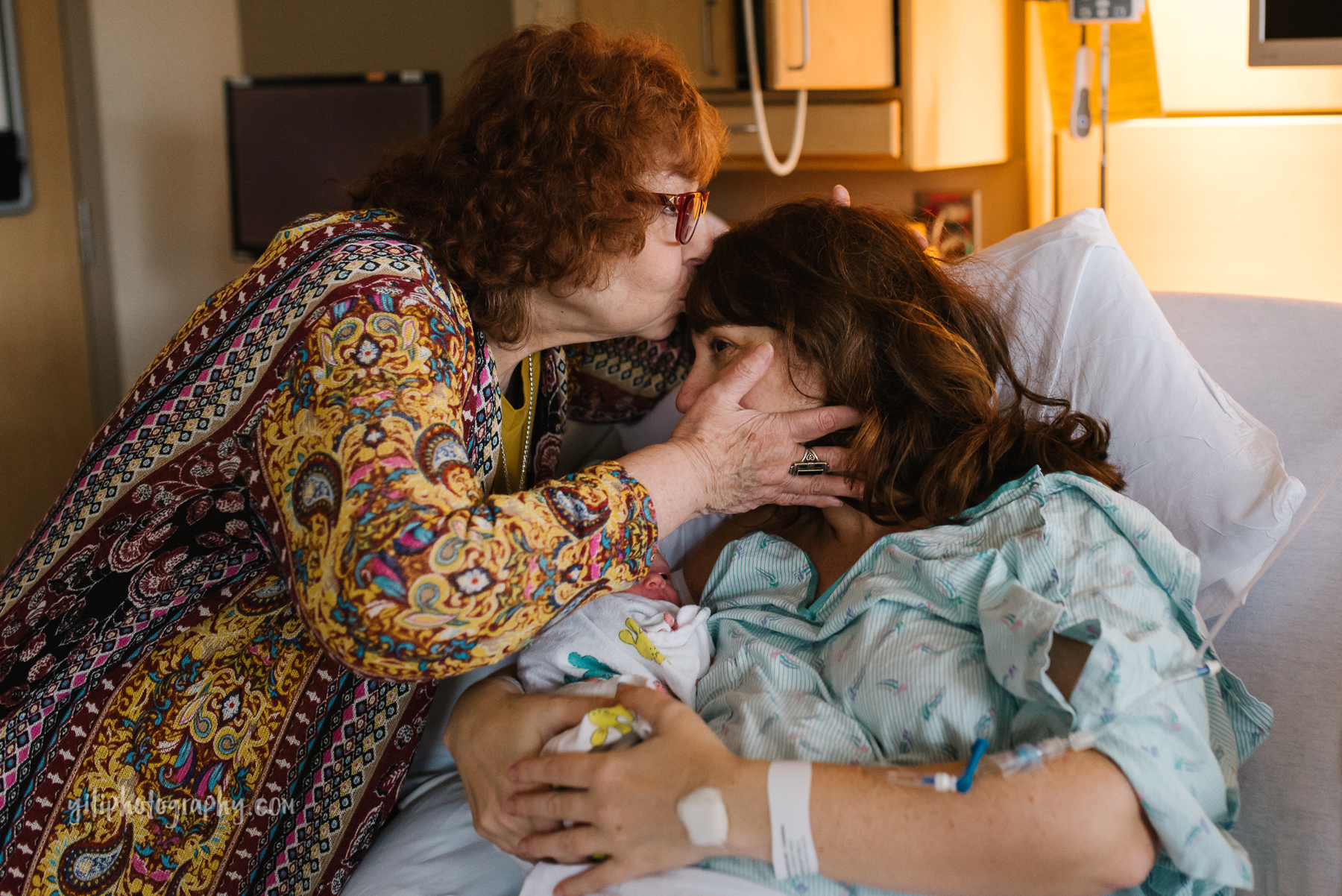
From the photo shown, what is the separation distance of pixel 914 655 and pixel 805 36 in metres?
1.31

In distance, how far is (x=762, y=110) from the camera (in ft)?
6.98

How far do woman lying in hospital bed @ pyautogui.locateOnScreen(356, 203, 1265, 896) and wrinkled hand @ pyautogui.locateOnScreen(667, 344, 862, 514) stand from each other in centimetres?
2

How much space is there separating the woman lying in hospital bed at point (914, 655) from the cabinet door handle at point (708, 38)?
36.1 inches

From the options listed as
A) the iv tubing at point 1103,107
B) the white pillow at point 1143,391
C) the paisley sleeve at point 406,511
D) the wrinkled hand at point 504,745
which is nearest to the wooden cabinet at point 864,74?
the iv tubing at point 1103,107

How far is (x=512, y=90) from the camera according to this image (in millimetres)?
1313

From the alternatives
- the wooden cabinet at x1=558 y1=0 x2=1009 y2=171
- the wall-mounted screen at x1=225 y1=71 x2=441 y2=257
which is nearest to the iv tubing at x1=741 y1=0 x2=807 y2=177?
the wooden cabinet at x1=558 y1=0 x2=1009 y2=171

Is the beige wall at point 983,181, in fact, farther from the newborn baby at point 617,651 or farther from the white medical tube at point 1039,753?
the white medical tube at point 1039,753

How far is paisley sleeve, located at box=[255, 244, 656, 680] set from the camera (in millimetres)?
928

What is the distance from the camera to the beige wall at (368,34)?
2.89 m

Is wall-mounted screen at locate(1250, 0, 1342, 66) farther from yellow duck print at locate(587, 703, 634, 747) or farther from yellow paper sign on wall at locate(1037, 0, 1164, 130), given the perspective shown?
yellow duck print at locate(587, 703, 634, 747)

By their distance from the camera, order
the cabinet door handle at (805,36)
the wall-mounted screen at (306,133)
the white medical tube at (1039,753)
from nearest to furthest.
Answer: the white medical tube at (1039,753), the cabinet door handle at (805,36), the wall-mounted screen at (306,133)

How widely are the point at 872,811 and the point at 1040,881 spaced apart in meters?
0.14

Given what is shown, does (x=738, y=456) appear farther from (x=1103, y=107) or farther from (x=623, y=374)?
(x=1103, y=107)

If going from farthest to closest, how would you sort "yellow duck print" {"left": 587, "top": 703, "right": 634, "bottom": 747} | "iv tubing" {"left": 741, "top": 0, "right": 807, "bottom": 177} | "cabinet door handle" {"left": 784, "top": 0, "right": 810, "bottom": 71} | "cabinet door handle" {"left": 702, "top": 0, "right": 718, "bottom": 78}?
"cabinet door handle" {"left": 702, "top": 0, "right": 718, "bottom": 78}
"iv tubing" {"left": 741, "top": 0, "right": 807, "bottom": 177}
"cabinet door handle" {"left": 784, "top": 0, "right": 810, "bottom": 71}
"yellow duck print" {"left": 587, "top": 703, "right": 634, "bottom": 747}
